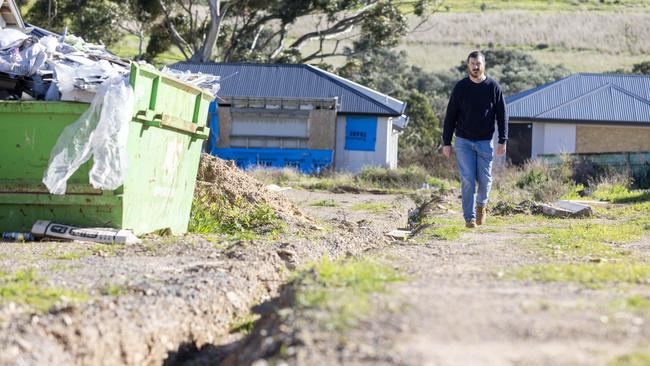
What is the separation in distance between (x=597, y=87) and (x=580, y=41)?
5070cm

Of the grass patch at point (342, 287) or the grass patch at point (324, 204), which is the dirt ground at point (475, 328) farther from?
the grass patch at point (324, 204)

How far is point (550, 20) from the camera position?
96.1m

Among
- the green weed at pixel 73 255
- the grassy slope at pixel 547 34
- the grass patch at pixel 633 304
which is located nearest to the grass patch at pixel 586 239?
the grass patch at pixel 633 304

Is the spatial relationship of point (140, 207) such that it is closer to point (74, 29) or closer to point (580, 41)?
point (74, 29)

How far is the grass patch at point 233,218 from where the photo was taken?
13312mm

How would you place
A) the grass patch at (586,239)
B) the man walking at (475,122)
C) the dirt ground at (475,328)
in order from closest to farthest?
the dirt ground at (475,328) → the grass patch at (586,239) → the man walking at (475,122)

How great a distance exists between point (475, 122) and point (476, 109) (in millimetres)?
147

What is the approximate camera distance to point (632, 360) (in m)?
4.93

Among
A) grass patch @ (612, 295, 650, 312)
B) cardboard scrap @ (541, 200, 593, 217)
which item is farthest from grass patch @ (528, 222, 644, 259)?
grass patch @ (612, 295, 650, 312)

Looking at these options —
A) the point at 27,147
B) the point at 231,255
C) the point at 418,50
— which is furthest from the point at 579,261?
the point at 418,50

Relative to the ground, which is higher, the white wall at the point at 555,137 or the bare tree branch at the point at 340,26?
the bare tree branch at the point at 340,26

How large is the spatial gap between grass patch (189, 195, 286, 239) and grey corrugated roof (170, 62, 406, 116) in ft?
68.6

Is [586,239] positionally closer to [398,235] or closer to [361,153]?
[398,235]

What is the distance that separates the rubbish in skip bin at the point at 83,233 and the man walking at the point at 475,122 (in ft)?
12.3
